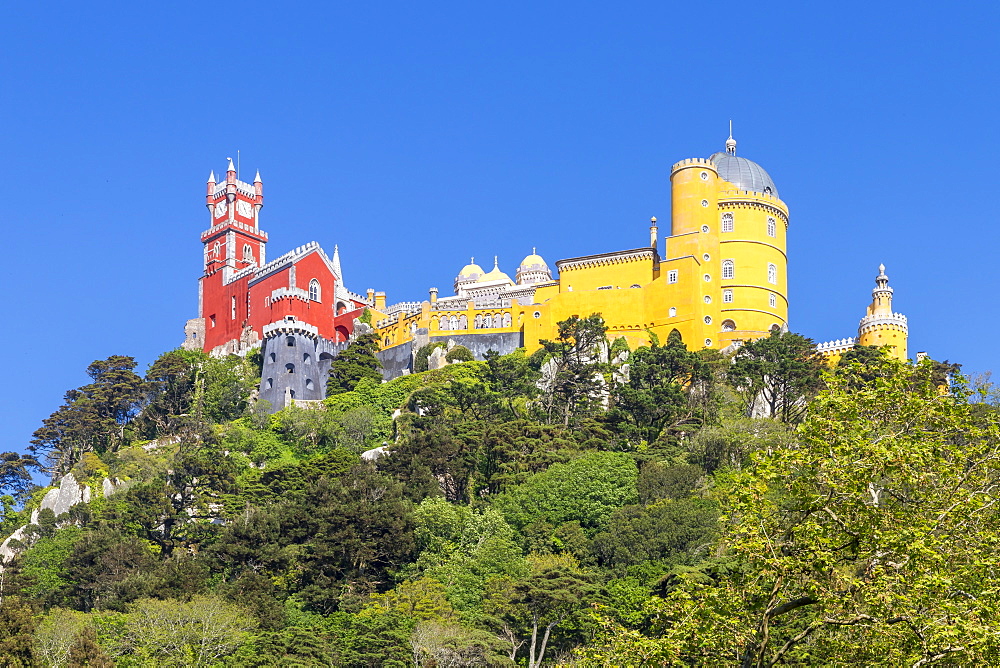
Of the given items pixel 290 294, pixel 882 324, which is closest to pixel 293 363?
pixel 290 294

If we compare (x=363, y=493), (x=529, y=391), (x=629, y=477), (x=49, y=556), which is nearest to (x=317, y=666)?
(x=363, y=493)

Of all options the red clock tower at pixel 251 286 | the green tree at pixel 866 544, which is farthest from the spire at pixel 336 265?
the green tree at pixel 866 544

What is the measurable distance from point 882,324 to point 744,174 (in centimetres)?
1235

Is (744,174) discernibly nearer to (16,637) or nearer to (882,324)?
(882,324)

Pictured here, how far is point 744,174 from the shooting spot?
252 ft

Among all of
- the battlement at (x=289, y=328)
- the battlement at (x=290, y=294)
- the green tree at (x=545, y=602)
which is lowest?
the green tree at (x=545, y=602)

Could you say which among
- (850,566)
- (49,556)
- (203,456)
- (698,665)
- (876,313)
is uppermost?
(876,313)

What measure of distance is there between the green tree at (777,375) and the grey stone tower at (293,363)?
1043 inches

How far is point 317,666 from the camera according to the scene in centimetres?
4409

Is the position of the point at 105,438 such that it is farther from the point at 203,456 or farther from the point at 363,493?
the point at 363,493

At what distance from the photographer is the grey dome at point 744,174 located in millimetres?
76500

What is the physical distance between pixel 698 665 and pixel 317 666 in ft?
76.4

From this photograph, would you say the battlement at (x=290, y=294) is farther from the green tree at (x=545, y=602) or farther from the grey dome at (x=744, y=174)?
the green tree at (x=545, y=602)

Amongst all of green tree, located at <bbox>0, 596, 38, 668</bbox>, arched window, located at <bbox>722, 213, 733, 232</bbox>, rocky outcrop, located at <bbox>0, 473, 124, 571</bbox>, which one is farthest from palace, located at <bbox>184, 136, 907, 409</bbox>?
green tree, located at <bbox>0, 596, 38, 668</bbox>
